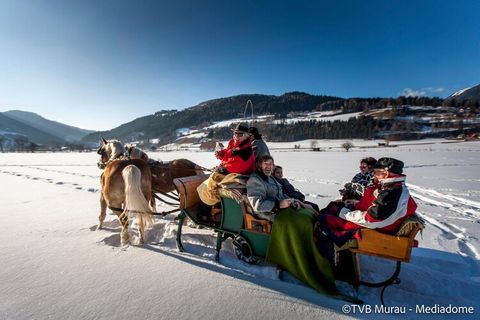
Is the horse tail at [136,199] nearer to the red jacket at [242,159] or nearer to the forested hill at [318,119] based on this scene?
the red jacket at [242,159]

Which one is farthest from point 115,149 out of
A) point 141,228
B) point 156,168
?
point 141,228

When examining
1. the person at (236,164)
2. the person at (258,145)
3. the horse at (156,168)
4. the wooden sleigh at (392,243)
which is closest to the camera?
the wooden sleigh at (392,243)

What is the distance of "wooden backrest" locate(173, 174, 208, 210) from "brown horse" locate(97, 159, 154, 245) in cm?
59

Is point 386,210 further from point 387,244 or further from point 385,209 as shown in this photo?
point 387,244

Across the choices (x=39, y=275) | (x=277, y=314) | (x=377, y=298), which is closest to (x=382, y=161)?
(x=377, y=298)

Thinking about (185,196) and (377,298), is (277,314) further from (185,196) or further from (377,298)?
(185,196)

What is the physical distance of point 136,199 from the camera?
3859 millimetres

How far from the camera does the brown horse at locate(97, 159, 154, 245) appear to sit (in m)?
3.87

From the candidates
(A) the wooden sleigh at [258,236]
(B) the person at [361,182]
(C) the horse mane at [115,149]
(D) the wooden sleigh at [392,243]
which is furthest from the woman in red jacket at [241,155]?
(C) the horse mane at [115,149]

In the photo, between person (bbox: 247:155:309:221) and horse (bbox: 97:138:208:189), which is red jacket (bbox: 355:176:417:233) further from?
horse (bbox: 97:138:208:189)

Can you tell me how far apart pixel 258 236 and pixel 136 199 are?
1968 mm

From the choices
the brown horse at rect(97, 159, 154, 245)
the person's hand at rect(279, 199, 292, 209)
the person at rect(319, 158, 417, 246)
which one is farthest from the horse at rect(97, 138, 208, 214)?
the person at rect(319, 158, 417, 246)

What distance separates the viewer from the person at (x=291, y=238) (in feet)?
8.79

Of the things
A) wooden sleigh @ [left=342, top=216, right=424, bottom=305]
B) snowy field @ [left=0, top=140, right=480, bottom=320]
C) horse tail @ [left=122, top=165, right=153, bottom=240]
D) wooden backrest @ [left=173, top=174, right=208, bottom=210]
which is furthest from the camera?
horse tail @ [left=122, top=165, right=153, bottom=240]
